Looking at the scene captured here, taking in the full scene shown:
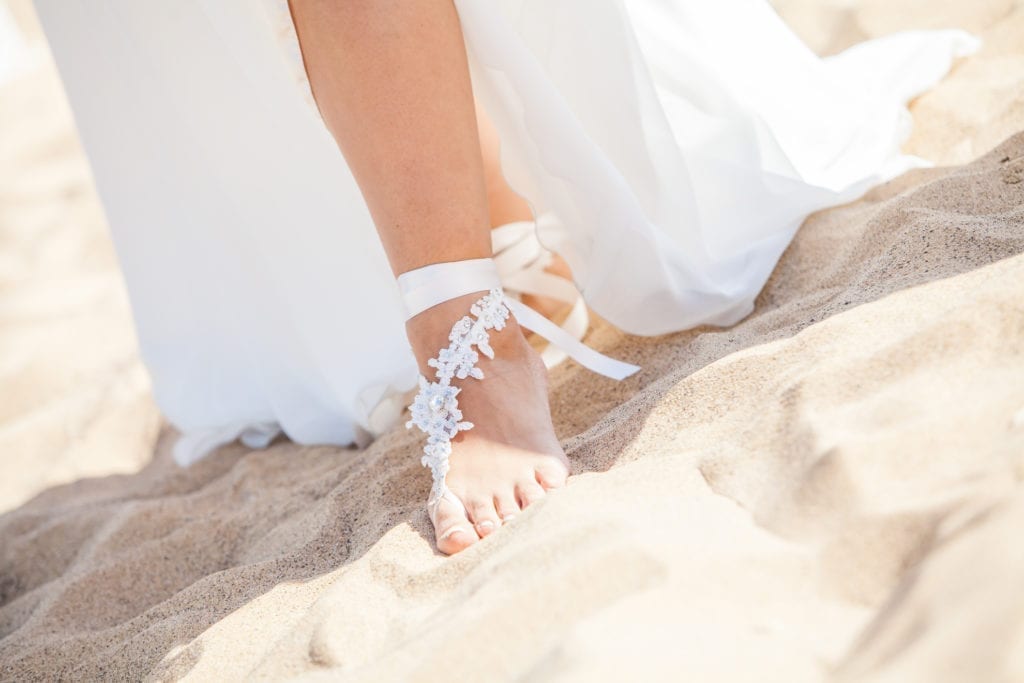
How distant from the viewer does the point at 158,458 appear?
2182 mm

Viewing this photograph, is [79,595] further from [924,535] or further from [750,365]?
[924,535]

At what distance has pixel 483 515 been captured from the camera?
113cm

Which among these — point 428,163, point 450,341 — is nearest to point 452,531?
point 450,341

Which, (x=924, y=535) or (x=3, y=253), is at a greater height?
(x=924, y=535)

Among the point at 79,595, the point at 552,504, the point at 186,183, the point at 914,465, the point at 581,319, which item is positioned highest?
the point at 186,183

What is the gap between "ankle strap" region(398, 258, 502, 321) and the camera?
1.26 m

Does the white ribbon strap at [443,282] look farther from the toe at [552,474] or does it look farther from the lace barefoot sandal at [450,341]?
the toe at [552,474]

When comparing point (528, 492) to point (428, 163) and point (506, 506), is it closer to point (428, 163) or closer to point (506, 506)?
point (506, 506)

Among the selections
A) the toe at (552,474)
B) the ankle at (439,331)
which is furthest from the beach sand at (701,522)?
the ankle at (439,331)

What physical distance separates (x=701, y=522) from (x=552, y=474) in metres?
0.35

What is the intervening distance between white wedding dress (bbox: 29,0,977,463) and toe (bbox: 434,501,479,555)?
542 mm

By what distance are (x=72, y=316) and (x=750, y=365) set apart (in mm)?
2604

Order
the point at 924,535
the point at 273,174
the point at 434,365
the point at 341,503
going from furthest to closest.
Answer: the point at 273,174, the point at 341,503, the point at 434,365, the point at 924,535

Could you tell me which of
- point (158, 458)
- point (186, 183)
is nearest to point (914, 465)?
point (186, 183)
